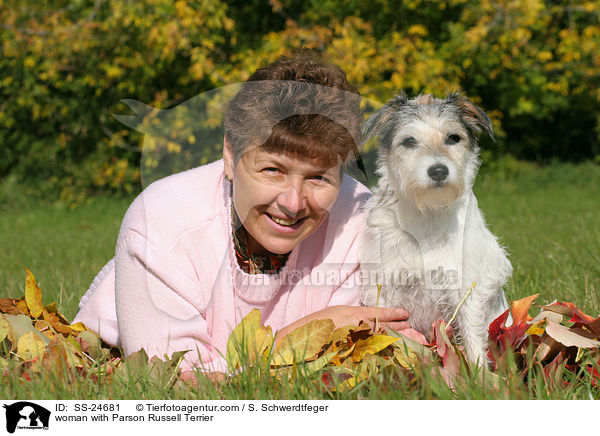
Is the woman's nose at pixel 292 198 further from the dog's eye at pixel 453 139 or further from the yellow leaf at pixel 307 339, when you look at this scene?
the dog's eye at pixel 453 139

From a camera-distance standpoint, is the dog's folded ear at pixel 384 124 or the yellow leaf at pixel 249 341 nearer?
the yellow leaf at pixel 249 341

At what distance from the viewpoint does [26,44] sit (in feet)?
35.7

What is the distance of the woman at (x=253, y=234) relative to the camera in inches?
106

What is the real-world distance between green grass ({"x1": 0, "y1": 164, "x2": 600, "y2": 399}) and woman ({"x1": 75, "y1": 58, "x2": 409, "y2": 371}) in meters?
0.36

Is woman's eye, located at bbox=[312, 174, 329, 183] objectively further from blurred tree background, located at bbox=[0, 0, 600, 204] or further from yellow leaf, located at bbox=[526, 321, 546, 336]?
blurred tree background, located at bbox=[0, 0, 600, 204]

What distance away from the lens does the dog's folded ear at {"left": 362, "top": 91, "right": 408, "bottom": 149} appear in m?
2.90

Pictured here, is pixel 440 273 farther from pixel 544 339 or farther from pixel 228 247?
pixel 228 247

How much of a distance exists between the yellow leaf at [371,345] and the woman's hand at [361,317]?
0.59 ft

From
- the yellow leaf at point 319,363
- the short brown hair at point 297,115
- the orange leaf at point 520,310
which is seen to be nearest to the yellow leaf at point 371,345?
the yellow leaf at point 319,363

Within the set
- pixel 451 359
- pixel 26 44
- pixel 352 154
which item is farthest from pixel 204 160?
pixel 26 44

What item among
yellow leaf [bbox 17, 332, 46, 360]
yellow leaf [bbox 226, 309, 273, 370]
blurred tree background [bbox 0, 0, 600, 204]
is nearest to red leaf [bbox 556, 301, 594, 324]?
yellow leaf [bbox 226, 309, 273, 370]
